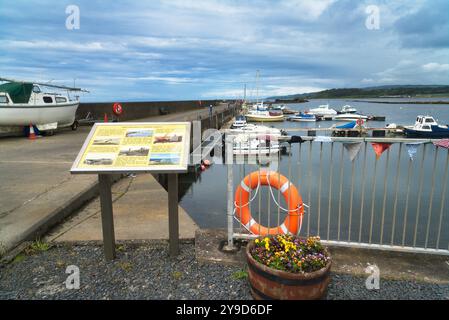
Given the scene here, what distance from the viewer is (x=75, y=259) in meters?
3.60

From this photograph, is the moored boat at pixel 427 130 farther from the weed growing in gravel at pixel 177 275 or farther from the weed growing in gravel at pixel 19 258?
the weed growing in gravel at pixel 19 258

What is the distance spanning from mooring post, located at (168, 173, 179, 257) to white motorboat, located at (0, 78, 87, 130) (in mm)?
11706

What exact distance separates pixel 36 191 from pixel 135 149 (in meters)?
3.55

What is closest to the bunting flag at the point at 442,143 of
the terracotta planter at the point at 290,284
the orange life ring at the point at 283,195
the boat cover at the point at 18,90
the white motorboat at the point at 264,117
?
the orange life ring at the point at 283,195

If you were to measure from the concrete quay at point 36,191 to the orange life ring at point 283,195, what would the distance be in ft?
7.69

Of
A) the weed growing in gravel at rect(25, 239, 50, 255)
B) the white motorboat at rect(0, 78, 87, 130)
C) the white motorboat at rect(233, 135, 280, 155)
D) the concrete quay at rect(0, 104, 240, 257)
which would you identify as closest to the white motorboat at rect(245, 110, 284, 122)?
the white motorboat at rect(0, 78, 87, 130)

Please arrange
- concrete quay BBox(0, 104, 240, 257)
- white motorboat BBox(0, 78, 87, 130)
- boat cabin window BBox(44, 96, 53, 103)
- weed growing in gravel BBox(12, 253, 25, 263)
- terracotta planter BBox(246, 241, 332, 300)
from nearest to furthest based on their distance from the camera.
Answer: terracotta planter BBox(246, 241, 332, 300)
weed growing in gravel BBox(12, 253, 25, 263)
concrete quay BBox(0, 104, 240, 257)
white motorboat BBox(0, 78, 87, 130)
boat cabin window BBox(44, 96, 53, 103)

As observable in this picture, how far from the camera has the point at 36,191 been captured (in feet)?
19.3

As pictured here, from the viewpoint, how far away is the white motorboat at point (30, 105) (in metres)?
12.1

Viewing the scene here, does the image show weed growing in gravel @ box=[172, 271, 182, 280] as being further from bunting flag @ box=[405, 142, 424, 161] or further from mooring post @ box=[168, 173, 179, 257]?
bunting flag @ box=[405, 142, 424, 161]

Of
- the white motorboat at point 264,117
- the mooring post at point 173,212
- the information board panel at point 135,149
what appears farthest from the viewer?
the white motorboat at point 264,117

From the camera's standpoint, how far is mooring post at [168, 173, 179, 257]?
3434 mm
